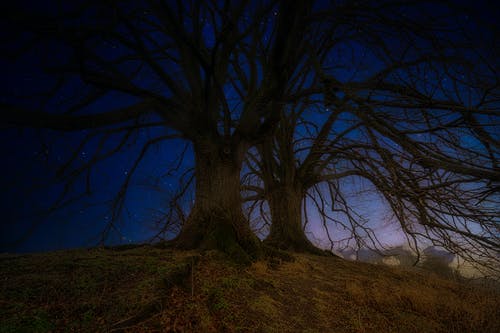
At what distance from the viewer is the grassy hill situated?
1.84 m

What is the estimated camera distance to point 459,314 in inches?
119

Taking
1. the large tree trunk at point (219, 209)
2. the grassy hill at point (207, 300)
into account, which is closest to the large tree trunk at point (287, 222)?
the large tree trunk at point (219, 209)

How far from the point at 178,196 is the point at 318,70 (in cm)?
310

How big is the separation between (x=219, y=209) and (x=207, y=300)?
197 centimetres

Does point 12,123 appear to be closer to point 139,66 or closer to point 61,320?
point 61,320

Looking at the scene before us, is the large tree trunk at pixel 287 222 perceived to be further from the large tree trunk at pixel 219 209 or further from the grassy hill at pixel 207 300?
the grassy hill at pixel 207 300

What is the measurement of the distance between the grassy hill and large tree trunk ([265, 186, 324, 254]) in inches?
102

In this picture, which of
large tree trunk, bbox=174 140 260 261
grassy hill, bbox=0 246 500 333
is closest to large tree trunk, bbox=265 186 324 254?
large tree trunk, bbox=174 140 260 261

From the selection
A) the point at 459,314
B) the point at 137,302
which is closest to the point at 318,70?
the point at 137,302

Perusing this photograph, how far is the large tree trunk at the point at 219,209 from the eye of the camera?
13.0 ft

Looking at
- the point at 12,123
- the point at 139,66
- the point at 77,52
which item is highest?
the point at 139,66

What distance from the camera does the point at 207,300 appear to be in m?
2.34

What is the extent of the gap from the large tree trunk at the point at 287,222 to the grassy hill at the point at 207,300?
2.59m

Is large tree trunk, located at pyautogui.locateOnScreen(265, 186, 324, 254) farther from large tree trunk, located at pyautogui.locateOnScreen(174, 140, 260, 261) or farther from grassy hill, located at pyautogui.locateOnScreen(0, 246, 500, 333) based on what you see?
grassy hill, located at pyautogui.locateOnScreen(0, 246, 500, 333)
